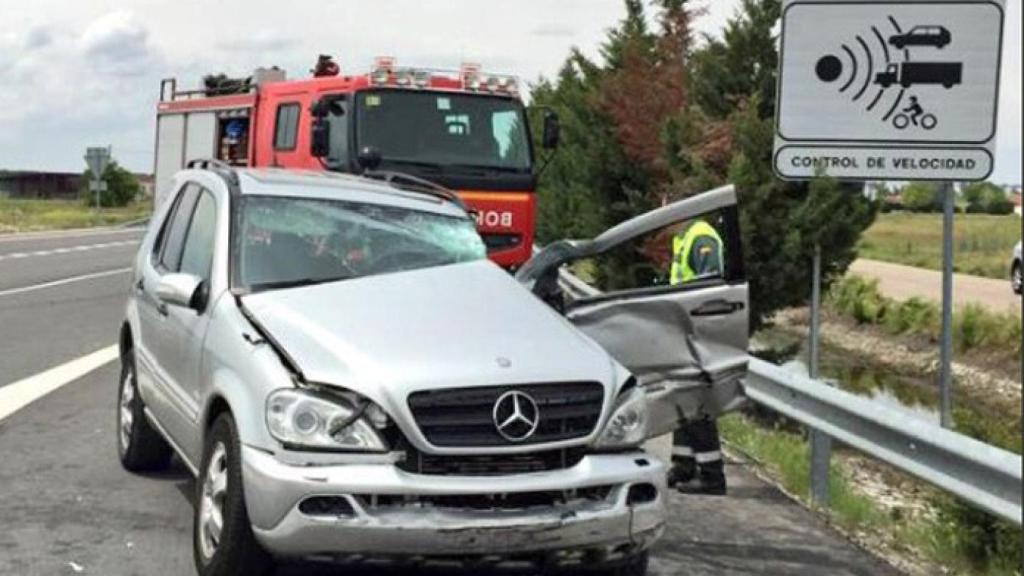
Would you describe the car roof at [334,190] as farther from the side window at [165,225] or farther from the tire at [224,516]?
the tire at [224,516]

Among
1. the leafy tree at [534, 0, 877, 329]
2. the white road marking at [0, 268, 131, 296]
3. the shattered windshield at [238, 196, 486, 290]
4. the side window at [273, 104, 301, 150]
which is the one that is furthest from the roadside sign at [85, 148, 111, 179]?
the shattered windshield at [238, 196, 486, 290]

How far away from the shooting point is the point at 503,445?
4.53 metres

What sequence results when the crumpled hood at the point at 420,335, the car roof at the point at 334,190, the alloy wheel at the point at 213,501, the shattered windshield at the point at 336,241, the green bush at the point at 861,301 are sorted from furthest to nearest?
the green bush at the point at 861,301, the car roof at the point at 334,190, the shattered windshield at the point at 336,241, the alloy wheel at the point at 213,501, the crumpled hood at the point at 420,335

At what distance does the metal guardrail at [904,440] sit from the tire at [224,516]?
2.57m

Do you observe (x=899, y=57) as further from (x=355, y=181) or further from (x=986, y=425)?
(x=355, y=181)

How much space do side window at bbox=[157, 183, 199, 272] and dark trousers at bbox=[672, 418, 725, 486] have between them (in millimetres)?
2747

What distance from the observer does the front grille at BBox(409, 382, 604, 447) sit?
4.48 meters

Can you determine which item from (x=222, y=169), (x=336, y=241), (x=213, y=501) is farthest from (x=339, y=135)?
(x=213, y=501)

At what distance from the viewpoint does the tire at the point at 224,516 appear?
4676mm

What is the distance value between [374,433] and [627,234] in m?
1.74

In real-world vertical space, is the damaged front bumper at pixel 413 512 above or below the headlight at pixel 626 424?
below

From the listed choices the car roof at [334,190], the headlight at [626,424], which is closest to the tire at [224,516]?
the headlight at [626,424]

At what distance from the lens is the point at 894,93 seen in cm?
639

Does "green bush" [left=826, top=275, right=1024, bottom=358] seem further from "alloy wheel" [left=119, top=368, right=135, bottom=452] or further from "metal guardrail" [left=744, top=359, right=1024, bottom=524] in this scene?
"alloy wheel" [left=119, top=368, right=135, bottom=452]
